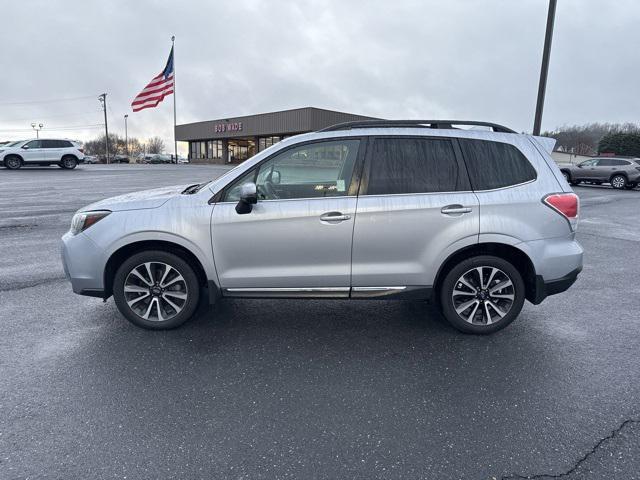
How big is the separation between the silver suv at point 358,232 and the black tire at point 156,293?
0.01 meters

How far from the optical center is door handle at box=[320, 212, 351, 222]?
11.9 feet

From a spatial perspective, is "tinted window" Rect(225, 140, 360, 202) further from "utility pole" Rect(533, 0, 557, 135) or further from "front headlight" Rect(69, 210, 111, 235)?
"utility pole" Rect(533, 0, 557, 135)

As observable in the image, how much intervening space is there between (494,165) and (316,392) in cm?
255

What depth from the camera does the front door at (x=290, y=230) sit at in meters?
3.66

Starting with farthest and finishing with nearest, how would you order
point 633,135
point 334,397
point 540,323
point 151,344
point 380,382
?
point 633,135 → point 540,323 → point 151,344 → point 380,382 → point 334,397

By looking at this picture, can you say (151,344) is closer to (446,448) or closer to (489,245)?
(446,448)

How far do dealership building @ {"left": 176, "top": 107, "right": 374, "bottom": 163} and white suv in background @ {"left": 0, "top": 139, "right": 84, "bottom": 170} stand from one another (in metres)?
20.3

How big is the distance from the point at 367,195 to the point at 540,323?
89.7 inches

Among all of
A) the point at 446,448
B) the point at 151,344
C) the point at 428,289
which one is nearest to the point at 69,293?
the point at 151,344

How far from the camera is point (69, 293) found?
16.2ft

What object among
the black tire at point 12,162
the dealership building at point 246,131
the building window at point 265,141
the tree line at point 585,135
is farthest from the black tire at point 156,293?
the tree line at point 585,135

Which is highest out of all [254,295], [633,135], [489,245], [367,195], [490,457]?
[633,135]

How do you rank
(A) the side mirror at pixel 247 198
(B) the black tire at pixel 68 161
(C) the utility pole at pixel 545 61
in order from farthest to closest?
(B) the black tire at pixel 68 161 < (C) the utility pole at pixel 545 61 < (A) the side mirror at pixel 247 198

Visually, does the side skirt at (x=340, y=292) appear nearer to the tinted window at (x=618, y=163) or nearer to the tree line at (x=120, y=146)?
the tinted window at (x=618, y=163)
